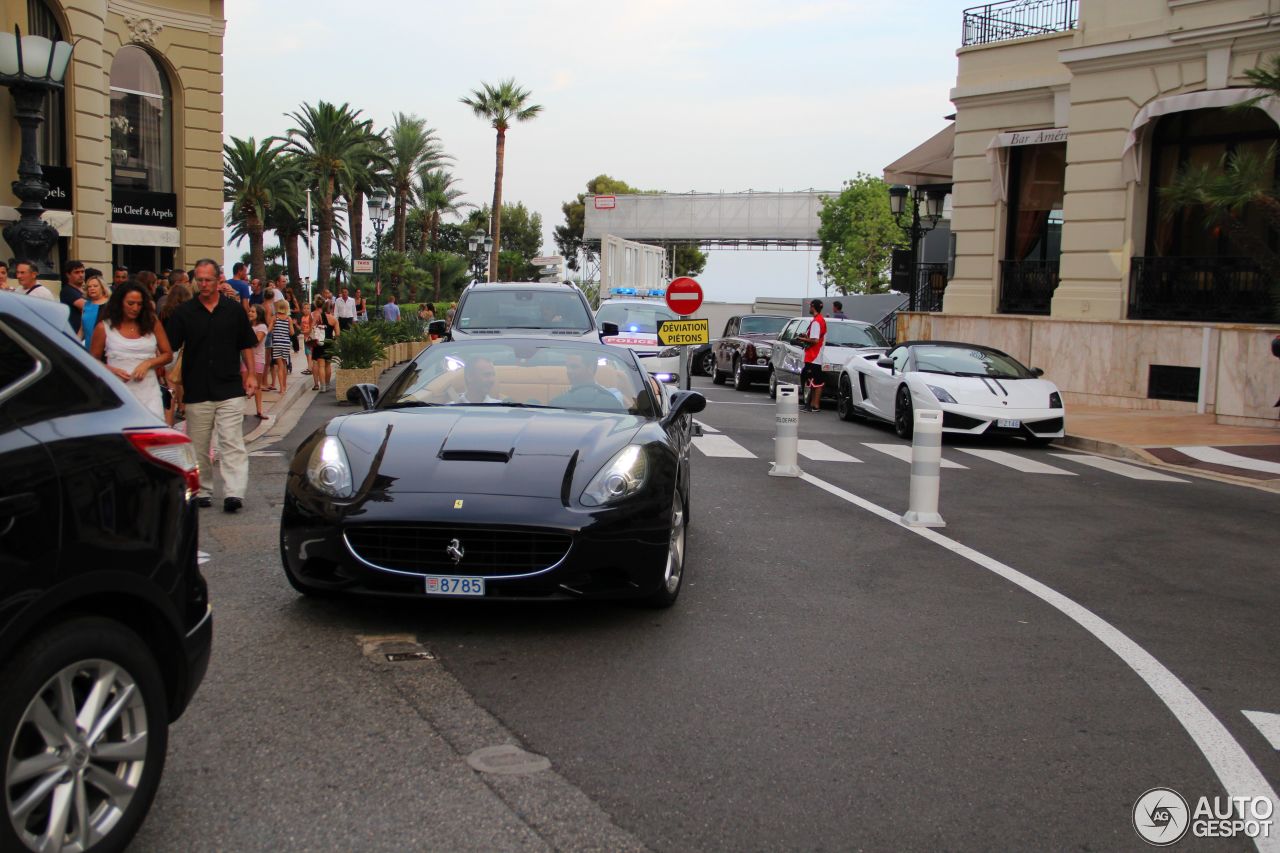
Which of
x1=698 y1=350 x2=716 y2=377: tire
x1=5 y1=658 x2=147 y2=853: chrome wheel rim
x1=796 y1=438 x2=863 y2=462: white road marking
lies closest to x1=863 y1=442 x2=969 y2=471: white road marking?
x1=796 y1=438 x2=863 y2=462: white road marking

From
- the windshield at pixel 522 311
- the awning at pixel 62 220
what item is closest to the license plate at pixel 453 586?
the windshield at pixel 522 311

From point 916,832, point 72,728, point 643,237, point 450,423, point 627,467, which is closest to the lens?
point 72,728

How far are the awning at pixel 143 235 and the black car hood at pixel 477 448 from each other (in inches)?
915

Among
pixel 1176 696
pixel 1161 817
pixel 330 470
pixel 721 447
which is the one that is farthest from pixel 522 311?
pixel 1161 817

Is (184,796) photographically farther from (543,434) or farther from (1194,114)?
(1194,114)

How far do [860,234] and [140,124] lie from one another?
165 ft

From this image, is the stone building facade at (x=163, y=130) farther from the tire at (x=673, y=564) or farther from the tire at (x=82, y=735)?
the tire at (x=82, y=735)

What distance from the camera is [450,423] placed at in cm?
687

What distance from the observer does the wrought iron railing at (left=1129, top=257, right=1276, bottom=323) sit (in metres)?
20.9

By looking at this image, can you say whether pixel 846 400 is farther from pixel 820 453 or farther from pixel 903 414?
pixel 820 453

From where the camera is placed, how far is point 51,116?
22.5m

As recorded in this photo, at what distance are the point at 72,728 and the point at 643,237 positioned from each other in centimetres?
7889

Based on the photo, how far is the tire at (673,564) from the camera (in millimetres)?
6523

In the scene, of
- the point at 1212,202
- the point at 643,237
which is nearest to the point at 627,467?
the point at 1212,202
